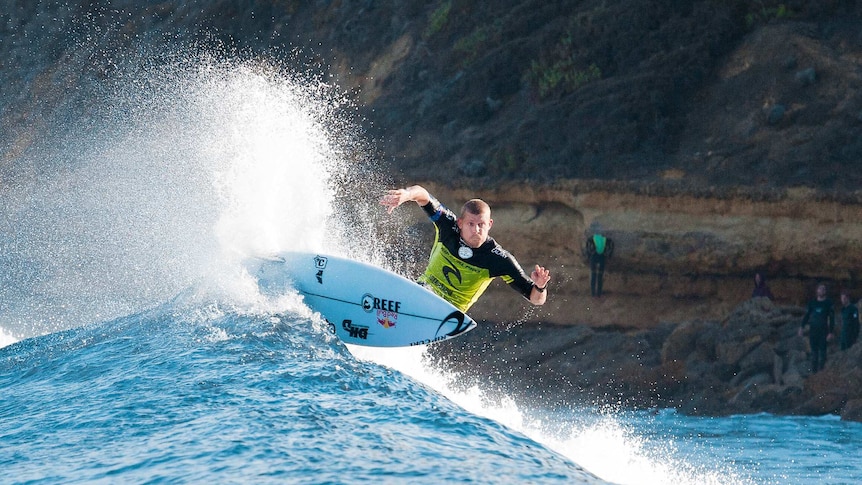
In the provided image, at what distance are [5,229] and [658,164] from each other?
15.6 metres

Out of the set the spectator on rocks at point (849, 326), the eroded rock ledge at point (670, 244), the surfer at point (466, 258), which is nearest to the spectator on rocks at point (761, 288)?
the eroded rock ledge at point (670, 244)

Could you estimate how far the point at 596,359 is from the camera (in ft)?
54.7

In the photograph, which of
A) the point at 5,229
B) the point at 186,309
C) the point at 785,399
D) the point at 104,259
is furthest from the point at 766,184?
the point at 5,229

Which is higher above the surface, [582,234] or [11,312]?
[582,234]

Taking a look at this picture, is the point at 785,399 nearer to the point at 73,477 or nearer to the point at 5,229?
the point at 73,477

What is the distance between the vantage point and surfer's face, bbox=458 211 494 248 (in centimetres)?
798

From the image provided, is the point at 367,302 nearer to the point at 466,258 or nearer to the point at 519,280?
the point at 466,258

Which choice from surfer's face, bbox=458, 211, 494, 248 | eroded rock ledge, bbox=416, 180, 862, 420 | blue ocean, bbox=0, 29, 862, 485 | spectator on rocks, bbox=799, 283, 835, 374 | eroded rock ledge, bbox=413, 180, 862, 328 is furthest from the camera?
eroded rock ledge, bbox=413, 180, 862, 328

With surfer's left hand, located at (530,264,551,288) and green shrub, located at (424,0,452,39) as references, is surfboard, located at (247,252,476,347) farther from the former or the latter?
green shrub, located at (424,0,452,39)

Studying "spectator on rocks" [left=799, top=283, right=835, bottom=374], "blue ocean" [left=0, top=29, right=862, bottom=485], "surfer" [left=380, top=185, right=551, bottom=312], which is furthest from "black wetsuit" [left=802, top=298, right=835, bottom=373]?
"surfer" [left=380, top=185, right=551, bottom=312]

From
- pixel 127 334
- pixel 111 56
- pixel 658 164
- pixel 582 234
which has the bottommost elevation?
pixel 127 334

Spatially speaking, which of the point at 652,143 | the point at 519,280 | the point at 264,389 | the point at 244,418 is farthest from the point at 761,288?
the point at 244,418

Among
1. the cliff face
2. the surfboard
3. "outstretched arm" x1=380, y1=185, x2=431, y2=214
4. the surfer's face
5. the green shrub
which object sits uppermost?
the green shrub

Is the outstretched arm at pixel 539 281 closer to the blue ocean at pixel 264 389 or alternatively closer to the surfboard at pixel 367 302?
the surfboard at pixel 367 302
